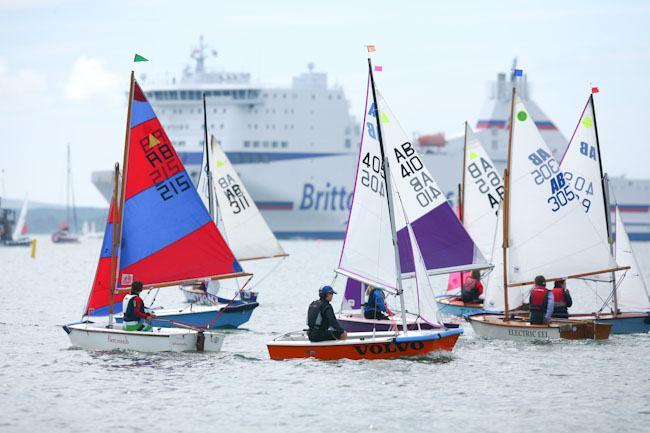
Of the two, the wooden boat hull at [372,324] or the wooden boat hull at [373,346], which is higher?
the wooden boat hull at [372,324]

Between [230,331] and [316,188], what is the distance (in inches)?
2492

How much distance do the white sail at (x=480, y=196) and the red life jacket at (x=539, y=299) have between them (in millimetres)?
7472

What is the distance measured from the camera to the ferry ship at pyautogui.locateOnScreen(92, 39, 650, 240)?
84812mm

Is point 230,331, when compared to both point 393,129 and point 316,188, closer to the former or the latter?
point 393,129

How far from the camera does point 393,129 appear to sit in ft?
66.1

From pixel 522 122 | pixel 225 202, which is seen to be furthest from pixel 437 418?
pixel 225 202

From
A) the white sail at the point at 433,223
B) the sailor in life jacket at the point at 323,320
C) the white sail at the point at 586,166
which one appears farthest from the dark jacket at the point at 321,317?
the white sail at the point at 586,166

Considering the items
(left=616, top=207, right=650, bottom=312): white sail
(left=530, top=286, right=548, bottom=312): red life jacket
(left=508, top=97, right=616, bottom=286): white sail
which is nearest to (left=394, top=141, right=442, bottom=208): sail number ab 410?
(left=508, top=97, right=616, bottom=286): white sail

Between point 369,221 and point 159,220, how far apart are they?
11.7 ft

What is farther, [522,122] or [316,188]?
[316,188]

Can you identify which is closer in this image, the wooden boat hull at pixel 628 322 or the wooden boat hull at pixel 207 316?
the wooden boat hull at pixel 628 322

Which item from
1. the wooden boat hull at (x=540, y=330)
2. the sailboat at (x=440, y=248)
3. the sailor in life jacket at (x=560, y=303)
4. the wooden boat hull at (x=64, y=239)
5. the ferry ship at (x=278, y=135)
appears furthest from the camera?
the wooden boat hull at (x=64, y=239)

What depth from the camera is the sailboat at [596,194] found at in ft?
74.7

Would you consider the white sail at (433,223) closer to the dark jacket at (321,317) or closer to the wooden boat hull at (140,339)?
the dark jacket at (321,317)
